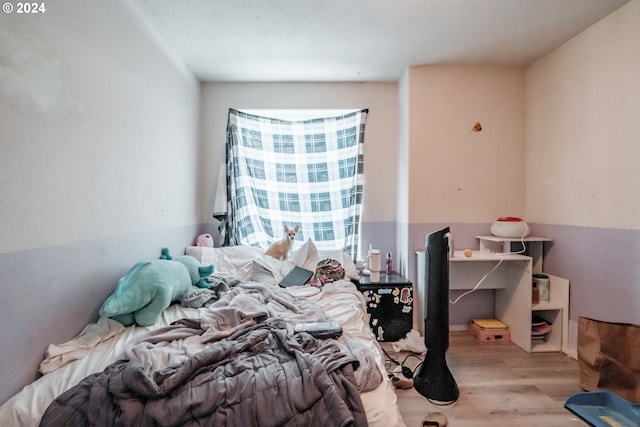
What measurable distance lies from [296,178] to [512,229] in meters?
2.07

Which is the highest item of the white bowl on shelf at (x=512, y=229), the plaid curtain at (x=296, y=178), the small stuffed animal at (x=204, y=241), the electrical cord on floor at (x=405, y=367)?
the plaid curtain at (x=296, y=178)

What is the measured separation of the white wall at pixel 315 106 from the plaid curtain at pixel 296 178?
6.4 inches

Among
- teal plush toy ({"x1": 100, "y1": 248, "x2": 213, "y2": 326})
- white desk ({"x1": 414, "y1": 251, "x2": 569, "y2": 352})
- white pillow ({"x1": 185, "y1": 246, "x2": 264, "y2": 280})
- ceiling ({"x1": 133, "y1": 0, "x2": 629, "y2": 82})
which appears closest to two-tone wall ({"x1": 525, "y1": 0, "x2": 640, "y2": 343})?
white desk ({"x1": 414, "y1": 251, "x2": 569, "y2": 352})

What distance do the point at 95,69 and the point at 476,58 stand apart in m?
2.87

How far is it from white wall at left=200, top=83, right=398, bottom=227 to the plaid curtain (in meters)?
0.16

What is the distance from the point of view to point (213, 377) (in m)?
1.00

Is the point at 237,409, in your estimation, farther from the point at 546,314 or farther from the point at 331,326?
the point at 546,314

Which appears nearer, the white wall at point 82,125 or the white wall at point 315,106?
the white wall at point 82,125

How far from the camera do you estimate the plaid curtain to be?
2941 millimetres

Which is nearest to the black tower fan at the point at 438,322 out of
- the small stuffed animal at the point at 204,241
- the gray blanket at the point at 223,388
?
the gray blanket at the point at 223,388

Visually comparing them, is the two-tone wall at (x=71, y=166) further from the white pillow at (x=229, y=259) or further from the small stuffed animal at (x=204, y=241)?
the small stuffed animal at (x=204, y=241)

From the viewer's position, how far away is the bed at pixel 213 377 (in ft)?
2.90

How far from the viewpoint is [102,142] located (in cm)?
150

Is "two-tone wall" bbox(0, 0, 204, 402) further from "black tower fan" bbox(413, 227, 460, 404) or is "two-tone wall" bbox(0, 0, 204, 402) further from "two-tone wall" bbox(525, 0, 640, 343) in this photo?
"two-tone wall" bbox(525, 0, 640, 343)
